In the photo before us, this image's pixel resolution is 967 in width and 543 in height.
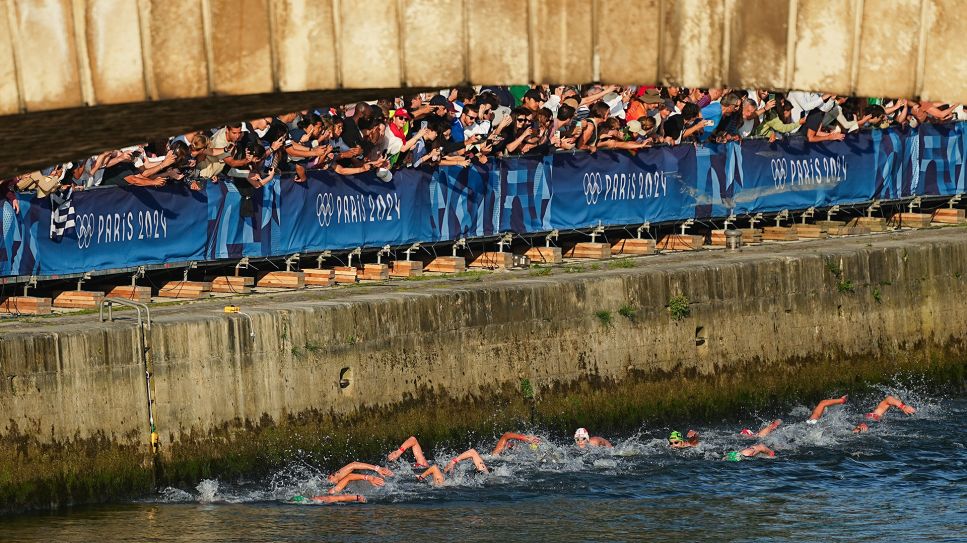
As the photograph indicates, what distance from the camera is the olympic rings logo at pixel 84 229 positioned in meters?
24.8

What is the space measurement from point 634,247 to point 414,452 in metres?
8.17

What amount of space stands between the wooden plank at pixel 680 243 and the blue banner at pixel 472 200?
1.83 feet

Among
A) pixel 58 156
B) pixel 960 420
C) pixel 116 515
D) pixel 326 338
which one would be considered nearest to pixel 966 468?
pixel 960 420

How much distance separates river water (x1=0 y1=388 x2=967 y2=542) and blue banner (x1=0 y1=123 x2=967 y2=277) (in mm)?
3489

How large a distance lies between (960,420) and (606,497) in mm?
9759

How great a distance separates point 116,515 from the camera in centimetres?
2314

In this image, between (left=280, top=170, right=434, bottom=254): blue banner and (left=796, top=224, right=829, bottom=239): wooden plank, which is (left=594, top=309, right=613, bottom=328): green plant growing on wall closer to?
(left=280, top=170, right=434, bottom=254): blue banner

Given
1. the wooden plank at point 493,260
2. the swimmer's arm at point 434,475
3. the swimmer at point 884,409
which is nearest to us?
the swimmer's arm at point 434,475

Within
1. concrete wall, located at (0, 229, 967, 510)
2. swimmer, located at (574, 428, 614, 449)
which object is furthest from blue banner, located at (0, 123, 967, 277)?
swimmer, located at (574, 428, 614, 449)

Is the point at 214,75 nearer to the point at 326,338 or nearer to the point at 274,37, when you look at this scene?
the point at 274,37

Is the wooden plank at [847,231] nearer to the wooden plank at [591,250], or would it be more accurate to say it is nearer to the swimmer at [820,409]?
the swimmer at [820,409]

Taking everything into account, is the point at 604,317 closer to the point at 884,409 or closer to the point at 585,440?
the point at 585,440

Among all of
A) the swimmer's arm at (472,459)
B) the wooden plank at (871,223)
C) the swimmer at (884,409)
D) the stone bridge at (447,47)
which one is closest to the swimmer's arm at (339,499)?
the swimmer's arm at (472,459)

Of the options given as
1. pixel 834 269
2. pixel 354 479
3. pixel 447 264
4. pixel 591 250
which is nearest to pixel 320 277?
pixel 447 264
